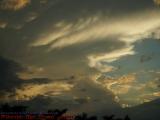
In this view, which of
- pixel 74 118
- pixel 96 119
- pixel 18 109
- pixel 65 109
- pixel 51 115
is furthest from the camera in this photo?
pixel 18 109

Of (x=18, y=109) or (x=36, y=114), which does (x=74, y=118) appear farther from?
(x=18, y=109)

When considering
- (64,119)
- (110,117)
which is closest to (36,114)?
(64,119)

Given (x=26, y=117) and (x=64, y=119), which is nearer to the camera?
(x=26, y=117)

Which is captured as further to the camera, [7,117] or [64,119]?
[64,119]

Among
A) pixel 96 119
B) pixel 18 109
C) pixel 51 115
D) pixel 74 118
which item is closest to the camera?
pixel 51 115

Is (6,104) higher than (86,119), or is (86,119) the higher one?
(6,104)

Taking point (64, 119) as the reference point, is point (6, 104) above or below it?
above

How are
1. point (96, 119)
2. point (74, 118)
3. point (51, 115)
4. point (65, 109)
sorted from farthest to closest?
point (96, 119)
point (74, 118)
point (51, 115)
point (65, 109)

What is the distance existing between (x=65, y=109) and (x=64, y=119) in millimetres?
9221

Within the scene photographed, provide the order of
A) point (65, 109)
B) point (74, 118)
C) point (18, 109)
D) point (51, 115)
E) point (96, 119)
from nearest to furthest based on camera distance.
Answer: point (65, 109) → point (51, 115) → point (74, 118) → point (96, 119) → point (18, 109)

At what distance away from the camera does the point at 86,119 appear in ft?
298

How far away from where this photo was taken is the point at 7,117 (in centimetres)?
7331

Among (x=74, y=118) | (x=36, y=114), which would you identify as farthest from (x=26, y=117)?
(x=74, y=118)

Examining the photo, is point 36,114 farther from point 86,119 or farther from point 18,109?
point 18,109
